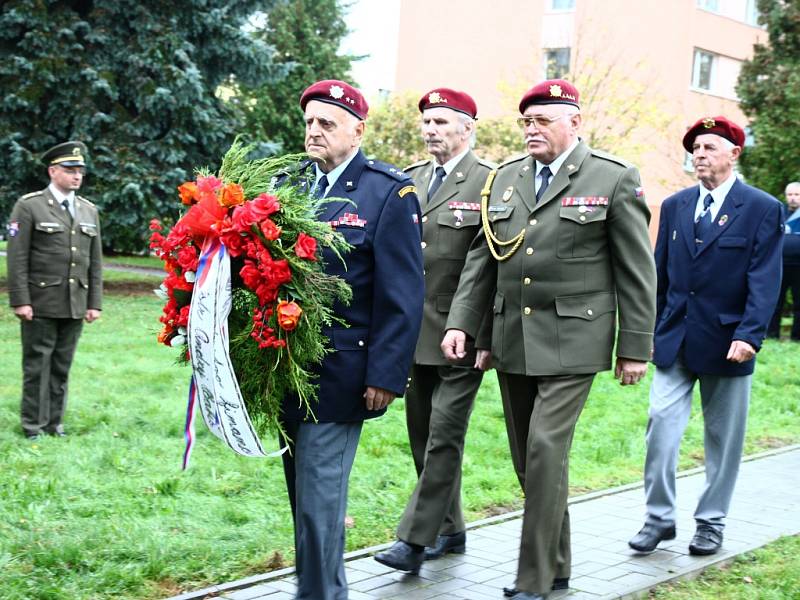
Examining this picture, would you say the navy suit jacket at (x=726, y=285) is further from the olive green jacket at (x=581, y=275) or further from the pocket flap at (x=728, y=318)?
the olive green jacket at (x=581, y=275)

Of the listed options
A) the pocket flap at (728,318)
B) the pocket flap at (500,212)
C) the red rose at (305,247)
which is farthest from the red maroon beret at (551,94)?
the pocket flap at (728,318)

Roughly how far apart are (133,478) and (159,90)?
532 inches

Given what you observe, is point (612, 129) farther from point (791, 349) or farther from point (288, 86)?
point (791, 349)

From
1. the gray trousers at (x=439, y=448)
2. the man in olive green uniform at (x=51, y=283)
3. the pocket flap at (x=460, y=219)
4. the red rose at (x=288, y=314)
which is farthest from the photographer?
the man in olive green uniform at (x=51, y=283)

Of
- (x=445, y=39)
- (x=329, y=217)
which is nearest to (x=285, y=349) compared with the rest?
(x=329, y=217)

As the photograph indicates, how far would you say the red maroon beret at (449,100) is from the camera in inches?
230

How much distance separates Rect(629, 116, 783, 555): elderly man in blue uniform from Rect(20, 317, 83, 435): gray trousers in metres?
4.76

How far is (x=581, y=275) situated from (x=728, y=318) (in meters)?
1.28

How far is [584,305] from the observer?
5062 mm

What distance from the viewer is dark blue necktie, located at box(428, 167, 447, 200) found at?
233 inches

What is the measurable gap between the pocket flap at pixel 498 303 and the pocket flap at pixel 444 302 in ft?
1.50

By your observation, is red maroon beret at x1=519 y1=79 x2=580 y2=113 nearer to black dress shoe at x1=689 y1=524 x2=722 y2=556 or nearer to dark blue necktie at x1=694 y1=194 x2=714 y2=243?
dark blue necktie at x1=694 y1=194 x2=714 y2=243

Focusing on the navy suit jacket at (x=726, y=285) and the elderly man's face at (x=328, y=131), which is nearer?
the elderly man's face at (x=328, y=131)

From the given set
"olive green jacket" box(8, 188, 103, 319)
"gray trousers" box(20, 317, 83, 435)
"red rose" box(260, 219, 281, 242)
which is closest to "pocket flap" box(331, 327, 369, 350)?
"red rose" box(260, 219, 281, 242)
